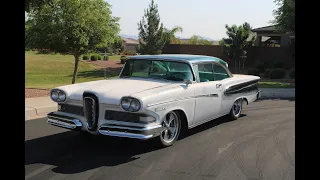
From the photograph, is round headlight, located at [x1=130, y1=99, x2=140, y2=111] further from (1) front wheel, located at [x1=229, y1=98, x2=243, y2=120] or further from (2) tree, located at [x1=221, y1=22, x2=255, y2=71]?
(2) tree, located at [x1=221, y1=22, x2=255, y2=71]

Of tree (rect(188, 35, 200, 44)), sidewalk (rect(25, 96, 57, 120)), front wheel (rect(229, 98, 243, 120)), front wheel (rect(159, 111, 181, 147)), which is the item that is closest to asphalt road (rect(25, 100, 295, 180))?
front wheel (rect(159, 111, 181, 147))

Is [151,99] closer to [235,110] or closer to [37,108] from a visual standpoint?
[235,110]

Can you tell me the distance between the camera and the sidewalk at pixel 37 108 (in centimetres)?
821

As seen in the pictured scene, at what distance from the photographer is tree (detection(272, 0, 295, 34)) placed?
14766 millimetres

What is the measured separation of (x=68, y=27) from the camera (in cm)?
1170

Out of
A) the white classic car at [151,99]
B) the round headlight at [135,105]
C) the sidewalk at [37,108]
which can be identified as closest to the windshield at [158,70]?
the white classic car at [151,99]

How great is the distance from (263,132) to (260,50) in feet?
68.9

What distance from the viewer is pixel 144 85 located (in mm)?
5492

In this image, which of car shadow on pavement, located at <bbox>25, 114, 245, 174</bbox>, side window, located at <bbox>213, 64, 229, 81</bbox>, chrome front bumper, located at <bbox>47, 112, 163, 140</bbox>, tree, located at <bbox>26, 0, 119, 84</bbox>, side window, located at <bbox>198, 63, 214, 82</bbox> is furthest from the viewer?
tree, located at <bbox>26, 0, 119, 84</bbox>

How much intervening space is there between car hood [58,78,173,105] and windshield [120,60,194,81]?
0.78 ft

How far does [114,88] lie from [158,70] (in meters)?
1.20

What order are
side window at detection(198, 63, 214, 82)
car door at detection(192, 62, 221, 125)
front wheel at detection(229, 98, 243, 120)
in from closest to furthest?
1. car door at detection(192, 62, 221, 125)
2. side window at detection(198, 63, 214, 82)
3. front wheel at detection(229, 98, 243, 120)
